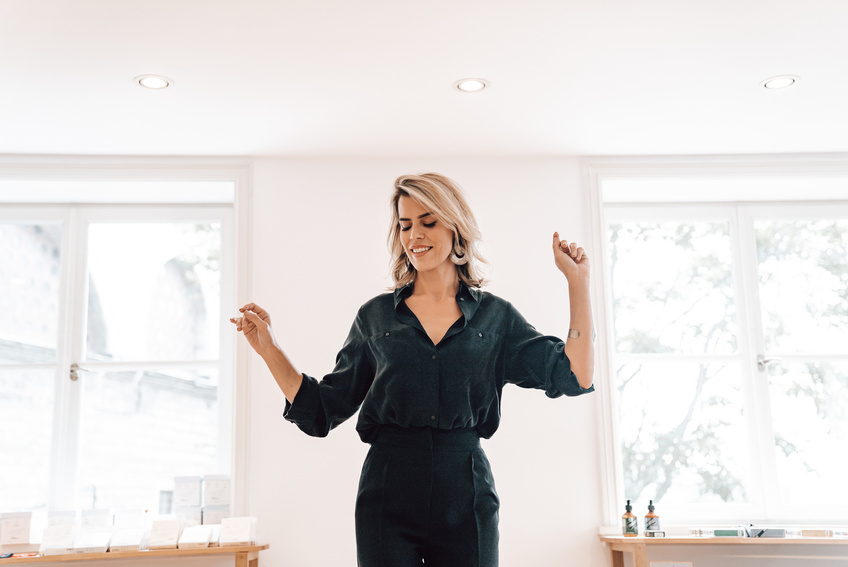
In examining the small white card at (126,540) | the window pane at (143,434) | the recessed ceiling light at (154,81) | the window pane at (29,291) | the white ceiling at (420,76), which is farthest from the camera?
the window pane at (29,291)

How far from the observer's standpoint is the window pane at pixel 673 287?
403 cm

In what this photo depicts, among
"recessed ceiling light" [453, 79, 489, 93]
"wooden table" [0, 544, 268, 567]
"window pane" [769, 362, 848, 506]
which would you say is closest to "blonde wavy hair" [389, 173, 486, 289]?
"recessed ceiling light" [453, 79, 489, 93]

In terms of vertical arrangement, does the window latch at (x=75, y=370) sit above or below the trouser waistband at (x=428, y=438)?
above

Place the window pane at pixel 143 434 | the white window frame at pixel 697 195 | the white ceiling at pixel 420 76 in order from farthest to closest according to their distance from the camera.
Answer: the window pane at pixel 143 434 → the white window frame at pixel 697 195 → the white ceiling at pixel 420 76

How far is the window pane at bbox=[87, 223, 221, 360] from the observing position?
3908 millimetres

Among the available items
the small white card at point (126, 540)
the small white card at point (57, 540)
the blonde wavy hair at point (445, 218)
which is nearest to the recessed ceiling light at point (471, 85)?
the blonde wavy hair at point (445, 218)

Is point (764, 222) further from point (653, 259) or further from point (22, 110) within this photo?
point (22, 110)

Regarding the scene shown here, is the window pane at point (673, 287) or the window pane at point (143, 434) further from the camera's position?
the window pane at point (673, 287)

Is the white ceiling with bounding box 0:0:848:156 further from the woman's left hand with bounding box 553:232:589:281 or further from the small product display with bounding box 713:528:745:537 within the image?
the small product display with bounding box 713:528:745:537

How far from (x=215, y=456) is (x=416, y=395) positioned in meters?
2.37

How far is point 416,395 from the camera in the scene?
173 centimetres

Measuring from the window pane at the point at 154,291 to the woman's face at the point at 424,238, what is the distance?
7.62 feet

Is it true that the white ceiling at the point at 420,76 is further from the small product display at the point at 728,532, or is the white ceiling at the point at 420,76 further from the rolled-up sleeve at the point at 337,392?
the small product display at the point at 728,532

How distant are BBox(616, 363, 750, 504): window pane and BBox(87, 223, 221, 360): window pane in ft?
6.94
